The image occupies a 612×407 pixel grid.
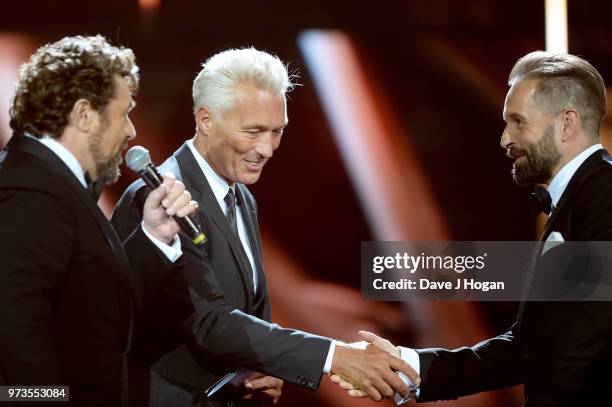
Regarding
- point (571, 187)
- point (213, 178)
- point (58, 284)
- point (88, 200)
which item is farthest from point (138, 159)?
point (571, 187)

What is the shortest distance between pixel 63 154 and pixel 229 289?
2.16ft

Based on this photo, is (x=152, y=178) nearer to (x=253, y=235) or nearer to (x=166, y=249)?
(x=166, y=249)

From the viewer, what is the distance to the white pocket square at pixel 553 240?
188cm

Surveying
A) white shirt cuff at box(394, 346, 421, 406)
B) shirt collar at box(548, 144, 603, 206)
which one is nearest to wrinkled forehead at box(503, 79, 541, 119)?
shirt collar at box(548, 144, 603, 206)

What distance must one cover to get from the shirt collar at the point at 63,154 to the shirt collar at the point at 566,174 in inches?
48.6

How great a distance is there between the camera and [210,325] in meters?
1.93

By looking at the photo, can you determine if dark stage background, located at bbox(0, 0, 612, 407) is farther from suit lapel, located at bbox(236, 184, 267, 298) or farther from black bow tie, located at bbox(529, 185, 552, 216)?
black bow tie, located at bbox(529, 185, 552, 216)

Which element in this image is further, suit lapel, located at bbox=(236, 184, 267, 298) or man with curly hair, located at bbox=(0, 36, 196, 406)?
suit lapel, located at bbox=(236, 184, 267, 298)

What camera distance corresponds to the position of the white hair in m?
2.12

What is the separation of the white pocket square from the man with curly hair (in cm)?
94

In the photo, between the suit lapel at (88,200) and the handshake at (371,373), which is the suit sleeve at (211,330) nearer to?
the handshake at (371,373)

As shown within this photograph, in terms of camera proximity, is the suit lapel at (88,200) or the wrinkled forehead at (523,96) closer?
the suit lapel at (88,200)

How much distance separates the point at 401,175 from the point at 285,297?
0.83 metres

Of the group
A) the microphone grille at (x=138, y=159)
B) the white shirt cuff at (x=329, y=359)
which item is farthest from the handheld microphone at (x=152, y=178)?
the white shirt cuff at (x=329, y=359)
